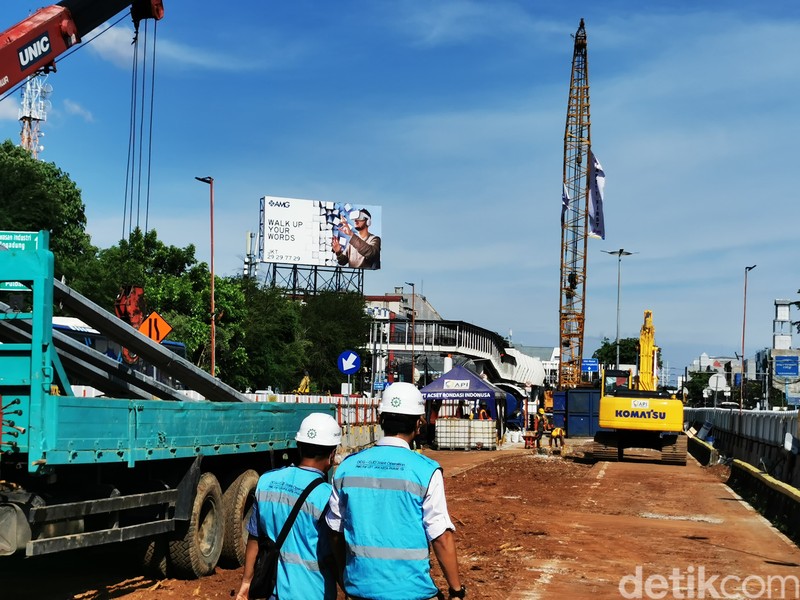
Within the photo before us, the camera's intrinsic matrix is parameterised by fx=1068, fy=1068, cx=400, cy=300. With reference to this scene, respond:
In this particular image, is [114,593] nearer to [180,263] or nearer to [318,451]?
[318,451]

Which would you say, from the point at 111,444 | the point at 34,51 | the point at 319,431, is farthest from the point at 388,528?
the point at 34,51

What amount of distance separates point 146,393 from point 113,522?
2.61 m

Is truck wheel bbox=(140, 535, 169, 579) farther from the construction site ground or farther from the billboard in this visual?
the billboard

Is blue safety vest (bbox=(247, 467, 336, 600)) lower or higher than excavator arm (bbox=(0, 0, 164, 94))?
lower

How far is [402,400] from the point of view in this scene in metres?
5.06

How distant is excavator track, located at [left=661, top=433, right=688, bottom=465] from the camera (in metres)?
31.2

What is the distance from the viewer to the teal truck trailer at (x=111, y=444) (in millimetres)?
7352

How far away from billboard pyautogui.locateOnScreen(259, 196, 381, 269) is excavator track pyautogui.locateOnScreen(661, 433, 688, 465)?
56336 millimetres

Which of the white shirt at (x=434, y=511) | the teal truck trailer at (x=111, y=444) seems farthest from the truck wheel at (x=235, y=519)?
the white shirt at (x=434, y=511)

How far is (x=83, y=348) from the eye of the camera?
33.4 ft

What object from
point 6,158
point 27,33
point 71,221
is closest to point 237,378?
point 71,221

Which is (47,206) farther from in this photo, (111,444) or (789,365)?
(111,444)

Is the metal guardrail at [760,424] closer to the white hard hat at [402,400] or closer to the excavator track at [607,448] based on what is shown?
the excavator track at [607,448]

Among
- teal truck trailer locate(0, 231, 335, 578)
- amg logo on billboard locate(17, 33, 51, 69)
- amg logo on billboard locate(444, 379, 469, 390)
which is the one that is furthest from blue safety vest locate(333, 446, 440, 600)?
amg logo on billboard locate(444, 379, 469, 390)
